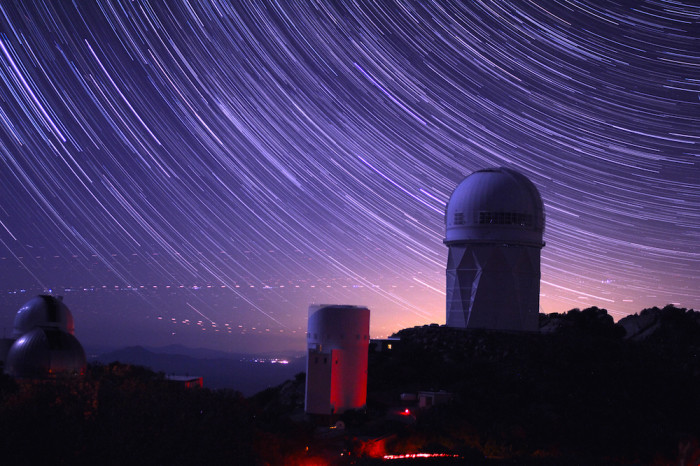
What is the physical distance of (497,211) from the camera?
41.1 m

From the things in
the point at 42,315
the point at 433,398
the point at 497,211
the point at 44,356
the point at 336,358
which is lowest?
the point at 433,398

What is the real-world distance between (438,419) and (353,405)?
15.4 feet

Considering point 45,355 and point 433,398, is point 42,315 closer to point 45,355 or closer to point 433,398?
point 45,355

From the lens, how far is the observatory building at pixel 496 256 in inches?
1608

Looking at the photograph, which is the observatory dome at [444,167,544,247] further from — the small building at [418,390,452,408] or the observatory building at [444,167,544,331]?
the small building at [418,390,452,408]

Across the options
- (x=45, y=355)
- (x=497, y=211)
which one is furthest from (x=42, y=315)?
(x=497, y=211)

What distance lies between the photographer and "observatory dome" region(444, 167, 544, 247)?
41.0 meters

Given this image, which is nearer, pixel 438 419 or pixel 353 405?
pixel 438 419

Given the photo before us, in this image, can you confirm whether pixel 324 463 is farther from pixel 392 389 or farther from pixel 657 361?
pixel 657 361

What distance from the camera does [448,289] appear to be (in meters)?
42.7

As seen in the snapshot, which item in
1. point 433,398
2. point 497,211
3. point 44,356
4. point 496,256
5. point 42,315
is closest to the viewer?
point 433,398

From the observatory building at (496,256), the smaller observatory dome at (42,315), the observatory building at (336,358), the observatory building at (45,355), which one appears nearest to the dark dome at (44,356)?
the observatory building at (45,355)

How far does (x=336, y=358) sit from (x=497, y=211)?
14378 millimetres

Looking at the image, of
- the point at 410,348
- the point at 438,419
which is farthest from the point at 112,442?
the point at 410,348
